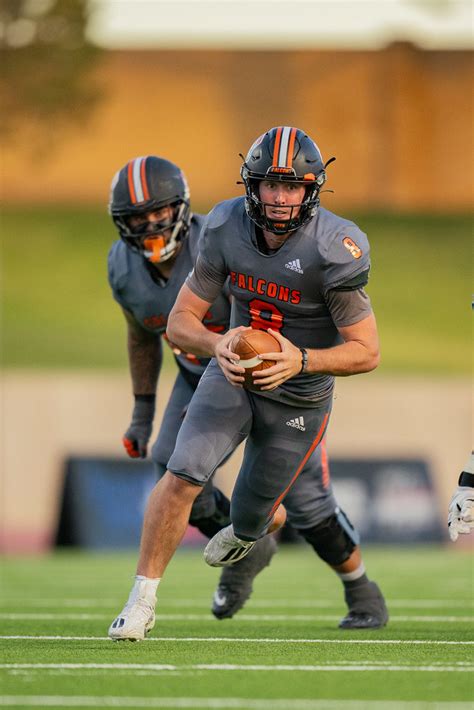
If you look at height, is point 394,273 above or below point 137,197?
above

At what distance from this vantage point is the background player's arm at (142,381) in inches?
255

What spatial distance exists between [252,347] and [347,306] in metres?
0.39

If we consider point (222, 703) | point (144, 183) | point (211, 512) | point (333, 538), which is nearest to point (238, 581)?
point (211, 512)

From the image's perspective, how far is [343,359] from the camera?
493 centimetres

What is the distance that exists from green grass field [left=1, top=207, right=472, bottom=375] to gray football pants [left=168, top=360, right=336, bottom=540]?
61.2 ft

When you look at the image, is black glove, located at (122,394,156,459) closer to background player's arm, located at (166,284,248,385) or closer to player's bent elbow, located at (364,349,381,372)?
background player's arm, located at (166,284,248,385)

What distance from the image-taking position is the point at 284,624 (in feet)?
20.2

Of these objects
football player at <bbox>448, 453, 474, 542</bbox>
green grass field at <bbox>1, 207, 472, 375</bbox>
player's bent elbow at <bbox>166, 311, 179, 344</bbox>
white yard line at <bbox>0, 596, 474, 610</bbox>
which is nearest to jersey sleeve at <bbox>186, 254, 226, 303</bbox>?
player's bent elbow at <bbox>166, 311, 179, 344</bbox>

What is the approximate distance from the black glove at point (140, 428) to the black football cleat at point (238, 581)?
0.69 meters

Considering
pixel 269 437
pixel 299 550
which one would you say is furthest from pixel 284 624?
pixel 299 550

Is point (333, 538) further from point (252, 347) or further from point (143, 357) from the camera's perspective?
point (252, 347)

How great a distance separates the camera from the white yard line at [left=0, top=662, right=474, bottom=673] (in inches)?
170

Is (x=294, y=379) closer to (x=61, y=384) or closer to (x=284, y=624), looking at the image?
(x=284, y=624)

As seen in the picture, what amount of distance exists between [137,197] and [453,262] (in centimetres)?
2452
